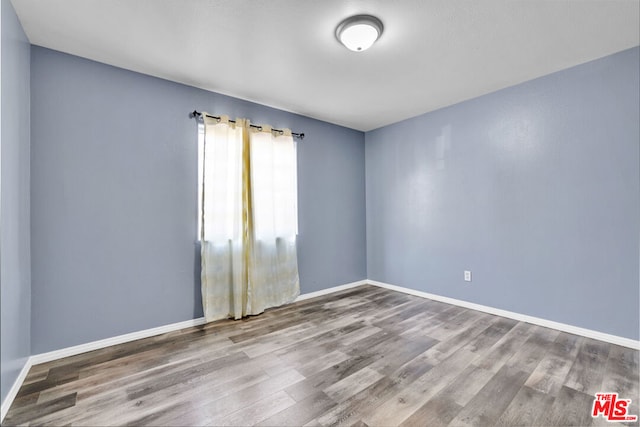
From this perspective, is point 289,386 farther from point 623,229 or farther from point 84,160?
point 623,229

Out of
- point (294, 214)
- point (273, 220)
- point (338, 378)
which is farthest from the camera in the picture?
point (294, 214)

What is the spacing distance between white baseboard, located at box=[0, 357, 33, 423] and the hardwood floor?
4 cm

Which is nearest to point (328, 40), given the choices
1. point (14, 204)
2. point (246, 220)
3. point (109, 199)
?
point (246, 220)

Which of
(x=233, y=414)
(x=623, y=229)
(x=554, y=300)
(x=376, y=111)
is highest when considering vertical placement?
(x=376, y=111)

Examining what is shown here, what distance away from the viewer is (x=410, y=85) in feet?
9.66

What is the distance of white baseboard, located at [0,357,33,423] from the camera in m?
1.56

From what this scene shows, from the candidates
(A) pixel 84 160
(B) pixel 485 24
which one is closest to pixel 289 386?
(A) pixel 84 160

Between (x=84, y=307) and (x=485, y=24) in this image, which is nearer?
(x=485, y=24)

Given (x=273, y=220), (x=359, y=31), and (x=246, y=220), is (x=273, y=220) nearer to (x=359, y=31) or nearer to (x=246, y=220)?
(x=246, y=220)

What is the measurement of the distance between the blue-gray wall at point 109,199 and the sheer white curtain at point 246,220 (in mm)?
159

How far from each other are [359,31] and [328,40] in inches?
11.6

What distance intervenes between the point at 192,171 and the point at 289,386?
2231mm

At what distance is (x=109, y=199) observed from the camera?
2.44m

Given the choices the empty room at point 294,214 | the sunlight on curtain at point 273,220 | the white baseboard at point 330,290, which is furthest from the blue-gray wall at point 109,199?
the white baseboard at point 330,290
